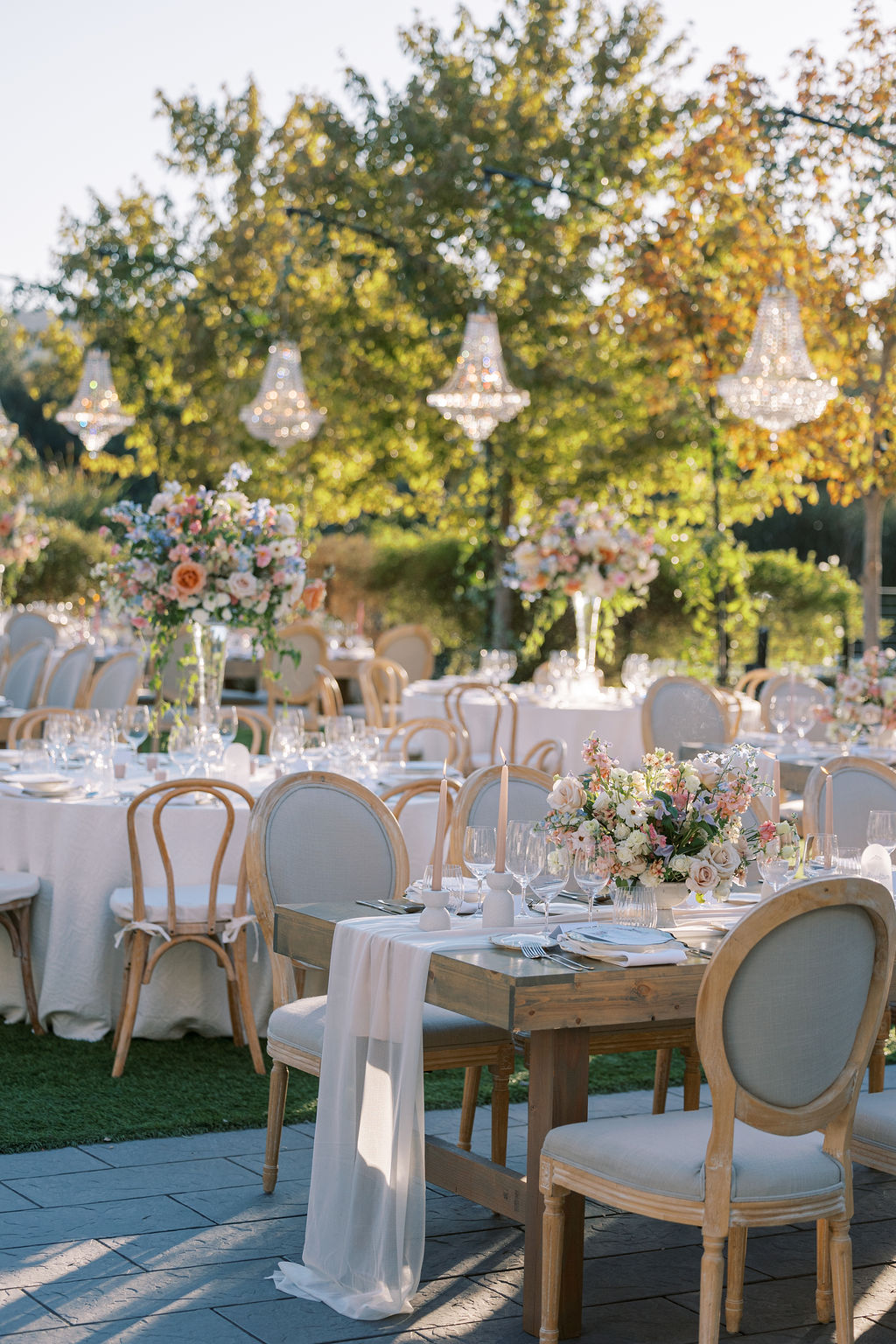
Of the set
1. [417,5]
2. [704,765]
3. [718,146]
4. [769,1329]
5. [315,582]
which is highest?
[417,5]

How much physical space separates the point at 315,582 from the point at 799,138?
6.11 metres

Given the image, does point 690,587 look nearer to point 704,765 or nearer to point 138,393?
point 138,393

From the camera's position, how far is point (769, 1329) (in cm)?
346

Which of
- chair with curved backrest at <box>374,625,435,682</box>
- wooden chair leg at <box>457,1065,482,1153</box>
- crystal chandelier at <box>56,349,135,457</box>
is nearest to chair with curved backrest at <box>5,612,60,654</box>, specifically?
crystal chandelier at <box>56,349,135,457</box>

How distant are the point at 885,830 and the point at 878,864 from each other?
0.35 ft

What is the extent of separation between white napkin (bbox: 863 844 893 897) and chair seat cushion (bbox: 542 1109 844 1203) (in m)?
0.92

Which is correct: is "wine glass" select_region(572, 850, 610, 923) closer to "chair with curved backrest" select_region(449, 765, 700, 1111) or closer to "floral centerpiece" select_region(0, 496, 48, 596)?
"chair with curved backrest" select_region(449, 765, 700, 1111)

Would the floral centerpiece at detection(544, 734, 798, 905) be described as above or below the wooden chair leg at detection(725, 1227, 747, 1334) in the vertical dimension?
above

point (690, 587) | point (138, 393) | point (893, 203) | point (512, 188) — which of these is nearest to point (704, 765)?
point (893, 203)

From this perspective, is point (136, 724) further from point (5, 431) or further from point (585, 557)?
point (5, 431)

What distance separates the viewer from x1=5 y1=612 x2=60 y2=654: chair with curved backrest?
11820mm

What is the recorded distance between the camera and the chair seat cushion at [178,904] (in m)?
5.19

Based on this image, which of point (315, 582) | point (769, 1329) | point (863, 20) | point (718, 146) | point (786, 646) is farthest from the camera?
point (786, 646)

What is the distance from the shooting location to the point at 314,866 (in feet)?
14.4
